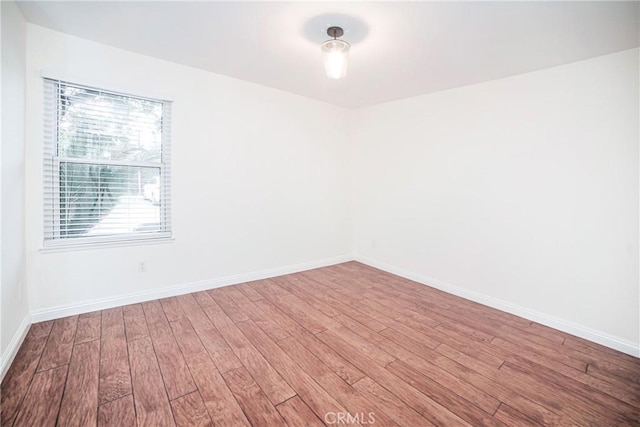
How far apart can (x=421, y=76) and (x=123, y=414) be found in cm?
365

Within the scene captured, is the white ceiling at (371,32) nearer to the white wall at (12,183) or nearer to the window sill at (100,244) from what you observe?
the white wall at (12,183)

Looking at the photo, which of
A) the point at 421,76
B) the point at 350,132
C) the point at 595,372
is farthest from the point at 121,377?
the point at 350,132

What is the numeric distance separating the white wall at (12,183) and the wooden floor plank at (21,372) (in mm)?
69

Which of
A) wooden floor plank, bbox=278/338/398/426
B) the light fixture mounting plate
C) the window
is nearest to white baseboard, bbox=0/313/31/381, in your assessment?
the window

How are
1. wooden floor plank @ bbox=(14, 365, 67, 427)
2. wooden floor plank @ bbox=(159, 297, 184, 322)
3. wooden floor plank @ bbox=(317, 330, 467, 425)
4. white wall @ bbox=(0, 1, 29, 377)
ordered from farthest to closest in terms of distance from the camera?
wooden floor plank @ bbox=(159, 297, 184, 322) < white wall @ bbox=(0, 1, 29, 377) < wooden floor plank @ bbox=(317, 330, 467, 425) < wooden floor plank @ bbox=(14, 365, 67, 427)

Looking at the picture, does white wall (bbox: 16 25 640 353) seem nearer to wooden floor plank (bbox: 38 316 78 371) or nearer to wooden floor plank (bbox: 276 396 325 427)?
wooden floor plank (bbox: 38 316 78 371)

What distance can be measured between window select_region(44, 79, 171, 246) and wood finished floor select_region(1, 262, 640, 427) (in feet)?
2.70

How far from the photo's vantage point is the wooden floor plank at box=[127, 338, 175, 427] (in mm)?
1517

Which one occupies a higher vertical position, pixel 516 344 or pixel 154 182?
pixel 154 182

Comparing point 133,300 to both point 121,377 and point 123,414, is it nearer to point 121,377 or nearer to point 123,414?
point 121,377

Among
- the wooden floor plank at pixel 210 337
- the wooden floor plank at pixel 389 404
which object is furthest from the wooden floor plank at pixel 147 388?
the wooden floor plank at pixel 389 404

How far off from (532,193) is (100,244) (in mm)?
4152

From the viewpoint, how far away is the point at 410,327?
257cm

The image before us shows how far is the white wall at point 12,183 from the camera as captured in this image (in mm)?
1858
